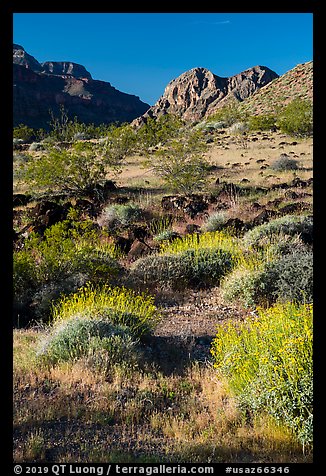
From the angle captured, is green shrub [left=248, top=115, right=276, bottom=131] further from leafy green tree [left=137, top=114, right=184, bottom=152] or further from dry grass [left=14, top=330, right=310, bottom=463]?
dry grass [left=14, top=330, right=310, bottom=463]

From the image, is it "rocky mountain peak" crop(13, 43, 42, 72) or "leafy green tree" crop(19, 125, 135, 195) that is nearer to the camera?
"leafy green tree" crop(19, 125, 135, 195)

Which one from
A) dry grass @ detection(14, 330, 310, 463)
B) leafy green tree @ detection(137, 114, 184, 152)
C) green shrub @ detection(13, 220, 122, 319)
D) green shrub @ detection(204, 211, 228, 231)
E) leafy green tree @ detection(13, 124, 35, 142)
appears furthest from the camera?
leafy green tree @ detection(13, 124, 35, 142)

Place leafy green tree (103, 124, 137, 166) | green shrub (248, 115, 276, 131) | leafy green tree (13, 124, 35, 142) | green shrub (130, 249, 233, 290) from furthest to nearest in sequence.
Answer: leafy green tree (13, 124, 35, 142) → green shrub (248, 115, 276, 131) → leafy green tree (103, 124, 137, 166) → green shrub (130, 249, 233, 290)

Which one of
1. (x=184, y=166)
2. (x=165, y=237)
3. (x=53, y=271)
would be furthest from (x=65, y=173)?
(x=53, y=271)

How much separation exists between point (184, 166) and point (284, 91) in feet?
164

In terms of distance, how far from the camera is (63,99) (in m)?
107

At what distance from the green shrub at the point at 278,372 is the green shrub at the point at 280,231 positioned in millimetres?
5539

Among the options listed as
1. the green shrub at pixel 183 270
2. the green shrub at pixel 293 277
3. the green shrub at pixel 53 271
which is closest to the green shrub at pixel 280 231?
the green shrub at pixel 183 270

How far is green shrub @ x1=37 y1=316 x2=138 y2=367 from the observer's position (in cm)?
492

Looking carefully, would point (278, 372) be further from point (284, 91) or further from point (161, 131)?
point (284, 91)

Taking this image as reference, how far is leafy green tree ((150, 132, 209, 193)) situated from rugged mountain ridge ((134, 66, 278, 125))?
→ 284ft

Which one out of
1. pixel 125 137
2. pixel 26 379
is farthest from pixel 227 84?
pixel 26 379

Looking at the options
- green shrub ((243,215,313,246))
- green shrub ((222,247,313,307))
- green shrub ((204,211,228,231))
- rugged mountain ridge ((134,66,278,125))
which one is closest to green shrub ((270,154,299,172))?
green shrub ((204,211,228,231))
